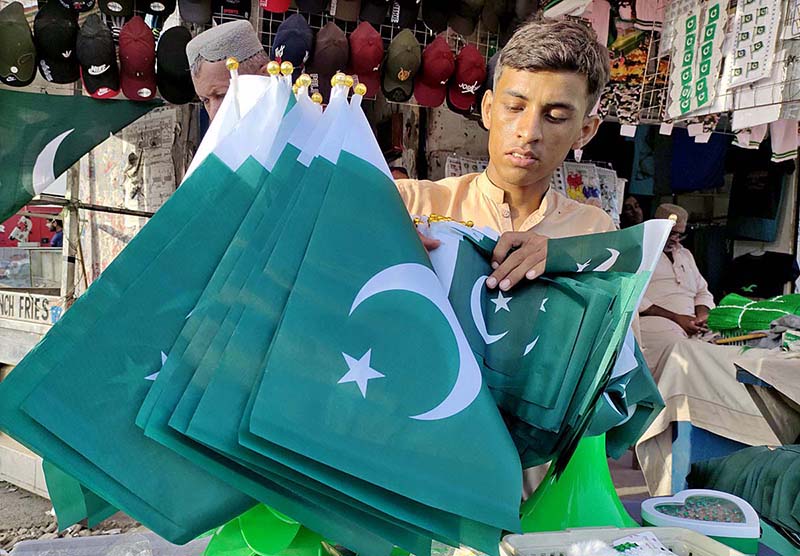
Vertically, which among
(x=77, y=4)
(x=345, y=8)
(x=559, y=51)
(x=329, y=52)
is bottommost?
(x=559, y=51)

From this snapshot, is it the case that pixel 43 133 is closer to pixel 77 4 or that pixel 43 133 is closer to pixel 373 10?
pixel 77 4

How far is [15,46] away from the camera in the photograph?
11.2 feet

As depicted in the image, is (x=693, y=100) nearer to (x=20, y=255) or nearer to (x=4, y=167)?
(x=4, y=167)

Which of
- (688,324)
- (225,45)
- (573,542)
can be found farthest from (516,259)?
(688,324)

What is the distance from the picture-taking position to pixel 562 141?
1.17 m

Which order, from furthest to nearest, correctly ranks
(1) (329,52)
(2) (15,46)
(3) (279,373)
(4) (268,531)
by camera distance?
1. (1) (329,52)
2. (2) (15,46)
3. (4) (268,531)
4. (3) (279,373)

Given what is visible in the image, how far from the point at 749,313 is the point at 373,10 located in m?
2.63

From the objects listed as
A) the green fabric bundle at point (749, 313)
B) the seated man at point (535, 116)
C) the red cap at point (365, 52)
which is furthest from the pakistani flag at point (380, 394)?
the red cap at point (365, 52)

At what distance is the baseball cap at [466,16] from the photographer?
3795 millimetres

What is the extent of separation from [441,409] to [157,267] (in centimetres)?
33

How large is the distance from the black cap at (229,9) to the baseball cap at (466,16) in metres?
1.19

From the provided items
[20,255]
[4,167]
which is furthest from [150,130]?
[20,255]

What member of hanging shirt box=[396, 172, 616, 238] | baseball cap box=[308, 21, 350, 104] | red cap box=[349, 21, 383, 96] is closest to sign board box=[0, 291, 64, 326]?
baseball cap box=[308, 21, 350, 104]

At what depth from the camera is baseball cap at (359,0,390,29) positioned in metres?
3.85
